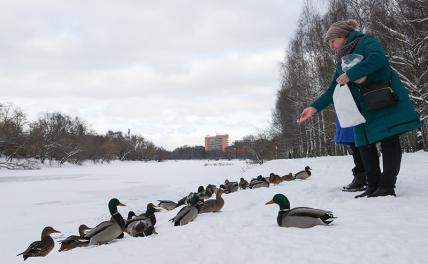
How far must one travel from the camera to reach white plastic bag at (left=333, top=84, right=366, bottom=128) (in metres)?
4.22

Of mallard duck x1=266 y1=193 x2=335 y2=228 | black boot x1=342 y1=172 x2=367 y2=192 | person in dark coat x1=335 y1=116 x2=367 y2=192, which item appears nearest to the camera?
mallard duck x1=266 y1=193 x2=335 y2=228

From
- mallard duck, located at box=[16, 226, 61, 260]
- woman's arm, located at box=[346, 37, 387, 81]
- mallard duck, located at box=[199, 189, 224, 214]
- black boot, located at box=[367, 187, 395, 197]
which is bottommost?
mallard duck, located at box=[16, 226, 61, 260]

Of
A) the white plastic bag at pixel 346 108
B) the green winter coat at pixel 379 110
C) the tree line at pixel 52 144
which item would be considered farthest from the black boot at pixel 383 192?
the tree line at pixel 52 144

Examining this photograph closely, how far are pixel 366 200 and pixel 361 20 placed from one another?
16578 millimetres

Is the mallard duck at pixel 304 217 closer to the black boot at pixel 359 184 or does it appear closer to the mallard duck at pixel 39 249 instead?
the black boot at pixel 359 184

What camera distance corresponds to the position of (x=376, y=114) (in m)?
4.13

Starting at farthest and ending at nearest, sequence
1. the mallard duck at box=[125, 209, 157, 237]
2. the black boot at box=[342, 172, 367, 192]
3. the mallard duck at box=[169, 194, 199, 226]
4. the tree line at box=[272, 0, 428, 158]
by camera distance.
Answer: the tree line at box=[272, 0, 428, 158]
the mallard duck at box=[169, 194, 199, 226]
the black boot at box=[342, 172, 367, 192]
the mallard duck at box=[125, 209, 157, 237]

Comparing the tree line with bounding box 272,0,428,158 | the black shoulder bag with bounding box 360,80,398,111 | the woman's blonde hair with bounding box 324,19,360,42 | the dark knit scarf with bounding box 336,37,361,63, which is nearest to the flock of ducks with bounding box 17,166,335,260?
the black shoulder bag with bounding box 360,80,398,111

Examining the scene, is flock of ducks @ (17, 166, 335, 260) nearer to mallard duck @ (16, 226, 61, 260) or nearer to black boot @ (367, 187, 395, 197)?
mallard duck @ (16, 226, 61, 260)

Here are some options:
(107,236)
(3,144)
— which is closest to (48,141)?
(3,144)

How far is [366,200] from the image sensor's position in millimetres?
4121

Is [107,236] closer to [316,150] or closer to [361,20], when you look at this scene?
[361,20]

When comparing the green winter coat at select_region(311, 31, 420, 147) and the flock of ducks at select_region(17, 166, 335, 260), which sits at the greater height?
the green winter coat at select_region(311, 31, 420, 147)

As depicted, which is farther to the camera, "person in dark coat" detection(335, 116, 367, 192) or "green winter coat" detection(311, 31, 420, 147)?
"person in dark coat" detection(335, 116, 367, 192)
